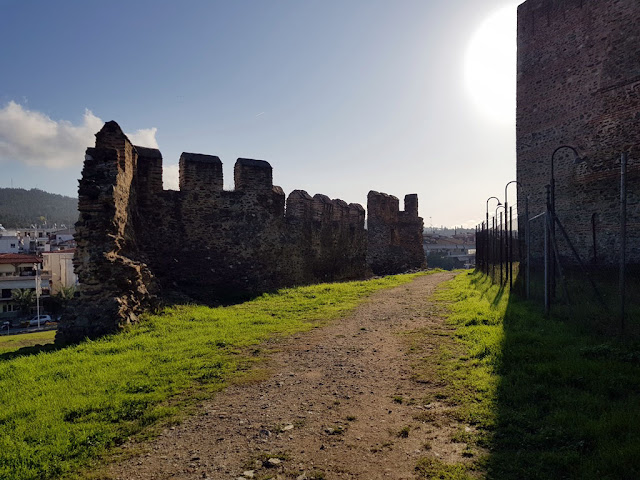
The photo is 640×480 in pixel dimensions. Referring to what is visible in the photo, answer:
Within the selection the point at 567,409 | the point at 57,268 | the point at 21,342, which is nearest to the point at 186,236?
the point at 21,342

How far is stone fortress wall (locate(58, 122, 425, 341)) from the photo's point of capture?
316 inches

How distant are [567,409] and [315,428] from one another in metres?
2.32

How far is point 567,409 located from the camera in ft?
11.5

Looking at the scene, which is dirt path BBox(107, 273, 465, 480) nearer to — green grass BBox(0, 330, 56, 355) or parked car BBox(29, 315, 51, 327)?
green grass BBox(0, 330, 56, 355)

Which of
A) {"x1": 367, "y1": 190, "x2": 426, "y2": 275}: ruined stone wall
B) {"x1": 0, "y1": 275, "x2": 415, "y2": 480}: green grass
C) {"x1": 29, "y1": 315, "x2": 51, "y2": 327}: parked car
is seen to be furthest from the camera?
{"x1": 29, "y1": 315, "x2": 51, "y2": 327}: parked car

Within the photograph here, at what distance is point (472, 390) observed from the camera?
13.6ft

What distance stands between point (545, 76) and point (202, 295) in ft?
53.6

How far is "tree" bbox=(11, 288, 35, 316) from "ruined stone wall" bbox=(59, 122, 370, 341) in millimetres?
43127

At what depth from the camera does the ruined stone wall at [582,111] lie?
13.0 meters

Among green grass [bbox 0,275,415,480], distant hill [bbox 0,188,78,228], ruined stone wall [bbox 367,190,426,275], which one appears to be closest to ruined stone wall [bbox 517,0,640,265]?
ruined stone wall [bbox 367,190,426,275]

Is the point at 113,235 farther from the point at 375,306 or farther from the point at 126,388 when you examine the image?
the point at 375,306

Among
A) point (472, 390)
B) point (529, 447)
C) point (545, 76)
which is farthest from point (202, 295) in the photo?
point (545, 76)

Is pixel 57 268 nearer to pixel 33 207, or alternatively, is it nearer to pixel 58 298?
pixel 58 298

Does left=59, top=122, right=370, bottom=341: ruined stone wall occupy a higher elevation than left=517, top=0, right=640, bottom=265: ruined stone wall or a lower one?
lower
